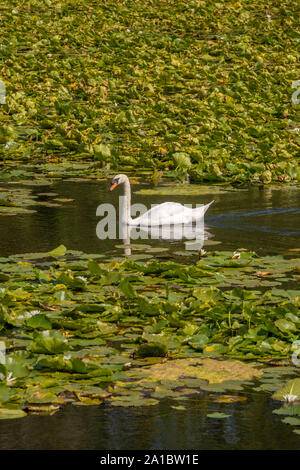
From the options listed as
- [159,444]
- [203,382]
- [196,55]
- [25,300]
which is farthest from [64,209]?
[196,55]

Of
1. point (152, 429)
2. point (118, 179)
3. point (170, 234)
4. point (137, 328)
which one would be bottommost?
point (152, 429)

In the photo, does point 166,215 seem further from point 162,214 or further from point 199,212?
point 199,212

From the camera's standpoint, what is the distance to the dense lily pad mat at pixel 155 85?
14641 mm

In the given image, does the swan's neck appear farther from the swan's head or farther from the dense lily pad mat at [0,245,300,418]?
the dense lily pad mat at [0,245,300,418]

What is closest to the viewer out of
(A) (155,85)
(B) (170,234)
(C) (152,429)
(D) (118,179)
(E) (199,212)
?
(C) (152,429)

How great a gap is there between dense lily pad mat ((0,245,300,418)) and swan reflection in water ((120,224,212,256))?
1.39 meters

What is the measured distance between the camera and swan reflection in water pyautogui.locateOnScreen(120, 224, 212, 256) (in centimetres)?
1059

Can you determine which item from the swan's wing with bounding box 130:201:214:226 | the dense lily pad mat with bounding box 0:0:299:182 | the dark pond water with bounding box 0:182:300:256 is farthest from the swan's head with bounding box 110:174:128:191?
the dense lily pad mat with bounding box 0:0:299:182

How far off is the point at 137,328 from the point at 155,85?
1257 cm

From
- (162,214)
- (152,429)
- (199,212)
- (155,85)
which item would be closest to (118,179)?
(162,214)

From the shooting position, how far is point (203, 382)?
6309 mm

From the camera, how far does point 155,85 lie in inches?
765

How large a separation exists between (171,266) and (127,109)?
8878 millimetres

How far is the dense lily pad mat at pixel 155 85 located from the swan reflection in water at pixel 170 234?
2.33m
